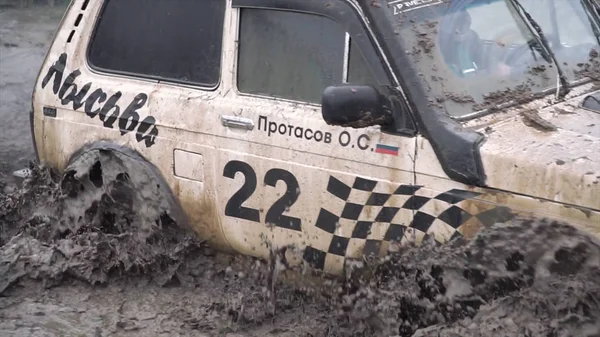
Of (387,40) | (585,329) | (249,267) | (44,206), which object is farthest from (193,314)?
(585,329)

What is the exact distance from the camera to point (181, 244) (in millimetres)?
4449

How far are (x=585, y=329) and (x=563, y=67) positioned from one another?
1349 mm

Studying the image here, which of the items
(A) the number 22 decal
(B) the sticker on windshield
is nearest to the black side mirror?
(B) the sticker on windshield

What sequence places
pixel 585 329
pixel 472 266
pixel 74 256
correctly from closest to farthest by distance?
pixel 585 329 → pixel 472 266 → pixel 74 256

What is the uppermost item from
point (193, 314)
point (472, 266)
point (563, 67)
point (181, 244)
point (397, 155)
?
point (563, 67)

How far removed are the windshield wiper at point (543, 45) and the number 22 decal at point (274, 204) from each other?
1246mm

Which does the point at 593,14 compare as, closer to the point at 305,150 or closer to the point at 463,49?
the point at 463,49

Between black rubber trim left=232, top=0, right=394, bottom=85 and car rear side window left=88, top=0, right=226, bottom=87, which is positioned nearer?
black rubber trim left=232, top=0, right=394, bottom=85

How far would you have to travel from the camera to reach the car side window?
12.5ft

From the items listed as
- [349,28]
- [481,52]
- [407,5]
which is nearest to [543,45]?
[481,52]

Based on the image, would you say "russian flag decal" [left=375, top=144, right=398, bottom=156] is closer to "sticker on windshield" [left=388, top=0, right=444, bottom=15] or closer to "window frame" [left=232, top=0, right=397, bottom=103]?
"window frame" [left=232, top=0, right=397, bottom=103]

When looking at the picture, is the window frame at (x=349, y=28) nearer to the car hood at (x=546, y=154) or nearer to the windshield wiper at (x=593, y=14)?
the car hood at (x=546, y=154)

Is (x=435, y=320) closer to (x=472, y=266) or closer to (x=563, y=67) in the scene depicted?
(x=472, y=266)

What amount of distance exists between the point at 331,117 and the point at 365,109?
14cm
